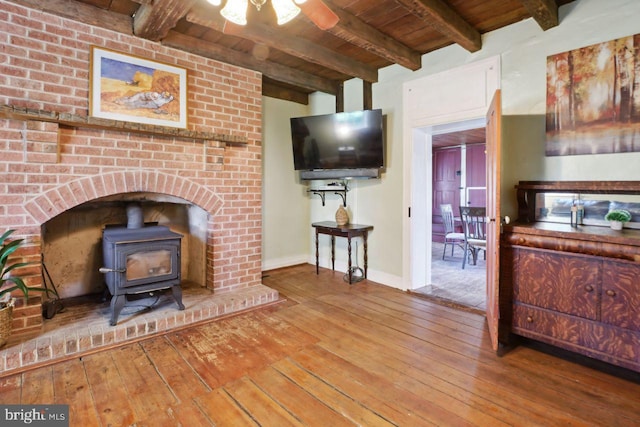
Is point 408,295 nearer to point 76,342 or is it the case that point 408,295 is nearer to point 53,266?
point 76,342

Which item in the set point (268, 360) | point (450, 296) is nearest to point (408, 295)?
point (450, 296)

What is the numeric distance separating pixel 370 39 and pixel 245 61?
1.32m

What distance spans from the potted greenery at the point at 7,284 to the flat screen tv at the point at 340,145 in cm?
278

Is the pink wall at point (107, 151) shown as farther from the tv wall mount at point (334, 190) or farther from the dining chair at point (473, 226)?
the dining chair at point (473, 226)

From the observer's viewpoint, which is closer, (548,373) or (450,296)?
(548,373)

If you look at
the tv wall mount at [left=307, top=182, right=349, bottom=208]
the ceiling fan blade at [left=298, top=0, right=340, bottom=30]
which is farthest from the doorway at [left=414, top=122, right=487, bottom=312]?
the ceiling fan blade at [left=298, top=0, right=340, bottom=30]

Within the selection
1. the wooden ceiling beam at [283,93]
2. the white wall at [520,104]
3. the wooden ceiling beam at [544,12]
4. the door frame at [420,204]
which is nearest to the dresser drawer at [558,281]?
the white wall at [520,104]

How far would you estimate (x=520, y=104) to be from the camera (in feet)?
8.79

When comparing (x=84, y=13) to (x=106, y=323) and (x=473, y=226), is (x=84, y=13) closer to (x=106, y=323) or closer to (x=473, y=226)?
(x=106, y=323)

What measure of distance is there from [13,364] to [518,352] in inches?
130

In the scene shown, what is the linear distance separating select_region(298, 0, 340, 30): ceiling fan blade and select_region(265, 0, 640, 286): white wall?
1.91m

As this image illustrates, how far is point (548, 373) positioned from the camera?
1992 mm

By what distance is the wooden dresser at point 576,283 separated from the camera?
185cm

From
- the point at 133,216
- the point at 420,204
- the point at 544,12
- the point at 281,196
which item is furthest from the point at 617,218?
the point at 133,216
